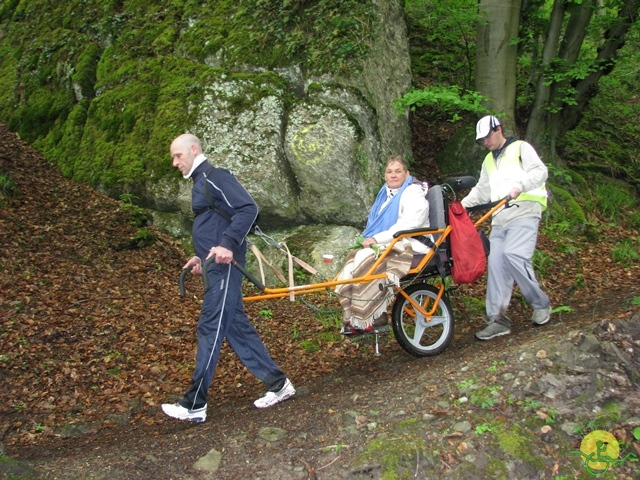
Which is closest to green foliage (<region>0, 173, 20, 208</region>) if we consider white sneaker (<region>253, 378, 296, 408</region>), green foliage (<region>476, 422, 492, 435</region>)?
white sneaker (<region>253, 378, 296, 408</region>)

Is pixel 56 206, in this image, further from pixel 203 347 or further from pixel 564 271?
pixel 564 271

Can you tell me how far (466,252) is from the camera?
5.65 meters

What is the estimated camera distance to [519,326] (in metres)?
6.66

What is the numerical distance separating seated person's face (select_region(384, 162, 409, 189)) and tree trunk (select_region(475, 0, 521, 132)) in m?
4.14

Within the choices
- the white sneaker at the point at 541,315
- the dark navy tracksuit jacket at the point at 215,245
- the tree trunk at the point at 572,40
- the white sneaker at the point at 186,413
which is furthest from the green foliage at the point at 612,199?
the white sneaker at the point at 186,413

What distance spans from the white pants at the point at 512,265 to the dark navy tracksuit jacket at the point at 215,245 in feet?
8.64

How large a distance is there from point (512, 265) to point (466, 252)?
21.3 inches

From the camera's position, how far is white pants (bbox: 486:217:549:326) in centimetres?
582

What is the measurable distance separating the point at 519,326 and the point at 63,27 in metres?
9.40

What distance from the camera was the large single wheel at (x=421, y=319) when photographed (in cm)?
579

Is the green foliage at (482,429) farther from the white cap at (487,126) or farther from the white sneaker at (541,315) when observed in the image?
the white cap at (487,126)

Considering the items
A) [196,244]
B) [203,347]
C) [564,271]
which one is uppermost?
[196,244]

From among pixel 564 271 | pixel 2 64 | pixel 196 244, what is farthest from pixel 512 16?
pixel 2 64

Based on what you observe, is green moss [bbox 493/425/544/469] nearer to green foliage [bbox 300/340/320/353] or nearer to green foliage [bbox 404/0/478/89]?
green foliage [bbox 300/340/320/353]
